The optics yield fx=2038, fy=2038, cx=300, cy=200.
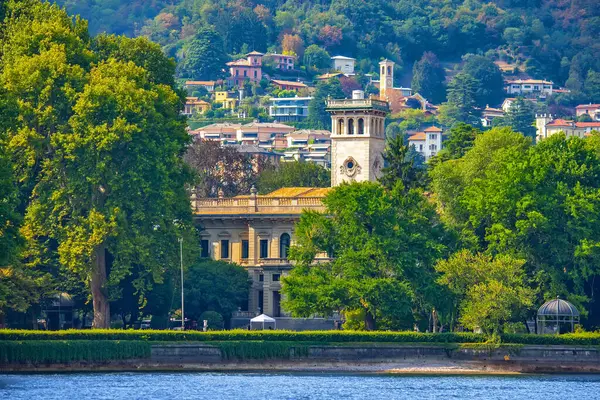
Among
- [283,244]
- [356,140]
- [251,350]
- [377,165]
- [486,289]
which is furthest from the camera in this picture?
[377,165]

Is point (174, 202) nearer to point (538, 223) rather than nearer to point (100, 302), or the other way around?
point (100, 302)

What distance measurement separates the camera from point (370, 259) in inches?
4262

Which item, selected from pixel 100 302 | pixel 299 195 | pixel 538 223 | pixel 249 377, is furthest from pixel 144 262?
pixel 299 195

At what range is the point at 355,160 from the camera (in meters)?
143

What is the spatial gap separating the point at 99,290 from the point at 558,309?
2466 centimetres

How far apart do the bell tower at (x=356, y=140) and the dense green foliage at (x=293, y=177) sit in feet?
92.9

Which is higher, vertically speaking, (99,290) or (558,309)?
(99,290)

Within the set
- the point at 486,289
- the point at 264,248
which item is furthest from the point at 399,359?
the point at 264,248

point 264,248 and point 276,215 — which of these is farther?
point 264,248

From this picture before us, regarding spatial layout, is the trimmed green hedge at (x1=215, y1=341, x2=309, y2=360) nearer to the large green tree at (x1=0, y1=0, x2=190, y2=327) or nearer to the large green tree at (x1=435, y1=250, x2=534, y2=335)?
the large green tree at (x1=0, y1=0, x2=190, y2=327)

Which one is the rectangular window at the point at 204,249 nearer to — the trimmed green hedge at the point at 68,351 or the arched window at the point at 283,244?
the arched window at the point at 283,244

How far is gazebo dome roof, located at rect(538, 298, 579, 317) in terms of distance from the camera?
108m

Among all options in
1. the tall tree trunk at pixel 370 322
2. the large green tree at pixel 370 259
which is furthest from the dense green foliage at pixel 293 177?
the tall tree trunk at pixel 370 322

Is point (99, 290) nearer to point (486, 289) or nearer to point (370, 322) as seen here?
point (370, 322)
